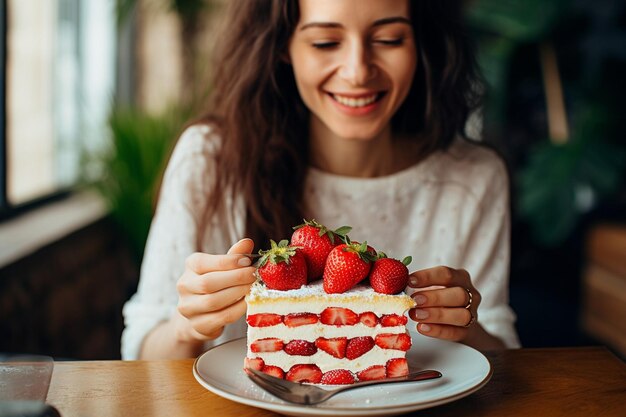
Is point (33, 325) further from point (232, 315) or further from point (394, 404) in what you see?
point (394, 404)

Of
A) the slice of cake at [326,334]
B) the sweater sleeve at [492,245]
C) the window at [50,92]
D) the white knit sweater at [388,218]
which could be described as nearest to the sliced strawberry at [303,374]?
the slice of cake at [326,334]

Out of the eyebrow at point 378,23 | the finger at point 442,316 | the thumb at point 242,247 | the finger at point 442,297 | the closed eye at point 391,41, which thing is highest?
the eyebrow at point 378,23

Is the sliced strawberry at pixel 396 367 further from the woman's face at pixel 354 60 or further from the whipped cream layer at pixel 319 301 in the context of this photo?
the woman's face at pixel 354 60

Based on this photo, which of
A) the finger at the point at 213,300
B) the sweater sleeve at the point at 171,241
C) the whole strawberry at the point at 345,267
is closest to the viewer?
the whole strawberry at the point at 345,267

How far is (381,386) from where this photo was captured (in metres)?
1.05

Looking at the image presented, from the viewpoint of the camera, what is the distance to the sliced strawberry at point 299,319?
1.10 meters

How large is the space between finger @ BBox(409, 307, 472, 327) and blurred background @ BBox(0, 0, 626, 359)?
965mm

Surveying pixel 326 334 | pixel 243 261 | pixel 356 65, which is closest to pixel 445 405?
pixel 326 334

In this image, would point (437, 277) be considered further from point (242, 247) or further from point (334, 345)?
point (242, 247)

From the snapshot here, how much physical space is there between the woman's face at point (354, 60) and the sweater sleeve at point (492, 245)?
445 mm

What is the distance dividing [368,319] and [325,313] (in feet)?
0.20

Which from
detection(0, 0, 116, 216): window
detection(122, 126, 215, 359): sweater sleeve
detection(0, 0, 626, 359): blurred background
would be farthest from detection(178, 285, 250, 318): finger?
detection(0, 0, 116, 216): window

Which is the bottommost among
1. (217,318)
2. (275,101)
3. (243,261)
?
(217,318)

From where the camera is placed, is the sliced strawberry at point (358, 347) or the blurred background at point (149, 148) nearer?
the sliced strawberry at point (358, 347)
